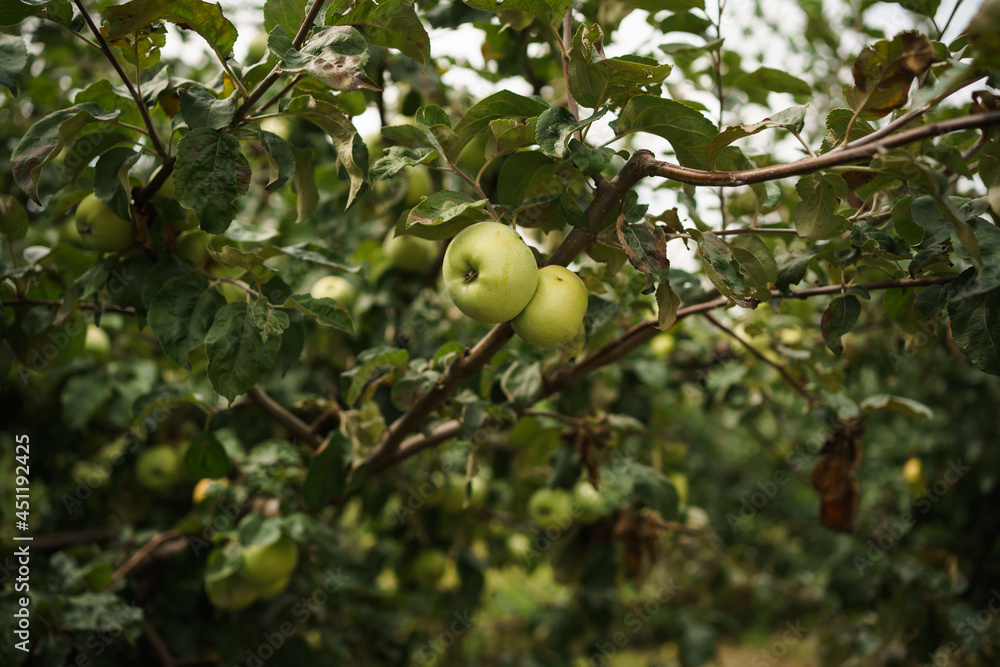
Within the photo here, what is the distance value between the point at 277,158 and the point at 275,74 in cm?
18

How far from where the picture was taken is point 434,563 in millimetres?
2635

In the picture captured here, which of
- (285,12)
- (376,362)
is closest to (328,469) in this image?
(376,362)

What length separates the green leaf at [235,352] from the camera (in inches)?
44.1

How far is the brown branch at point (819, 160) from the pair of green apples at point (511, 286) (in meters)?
0.22

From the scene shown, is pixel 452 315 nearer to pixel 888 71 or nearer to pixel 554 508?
pixel 554 508

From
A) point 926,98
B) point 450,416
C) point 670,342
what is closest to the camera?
point 926,98

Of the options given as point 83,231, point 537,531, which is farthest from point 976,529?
point 83,231

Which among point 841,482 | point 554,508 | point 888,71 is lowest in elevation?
point 554,508

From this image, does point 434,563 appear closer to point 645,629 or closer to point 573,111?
point 573,111

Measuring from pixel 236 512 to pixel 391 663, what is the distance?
1.29 meters

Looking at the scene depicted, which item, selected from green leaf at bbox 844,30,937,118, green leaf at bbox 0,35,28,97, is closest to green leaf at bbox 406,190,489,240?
green leaf at bbox 844,30,937,118

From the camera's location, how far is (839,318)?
1.21 metres

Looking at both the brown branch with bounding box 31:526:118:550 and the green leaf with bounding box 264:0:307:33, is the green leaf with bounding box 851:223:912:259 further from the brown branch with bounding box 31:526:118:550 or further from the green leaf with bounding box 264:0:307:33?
the brown branch with bounding box 31:526:118:550

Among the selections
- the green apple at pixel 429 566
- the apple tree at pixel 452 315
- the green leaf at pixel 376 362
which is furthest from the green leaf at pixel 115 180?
the green apple at pixel 429 566
